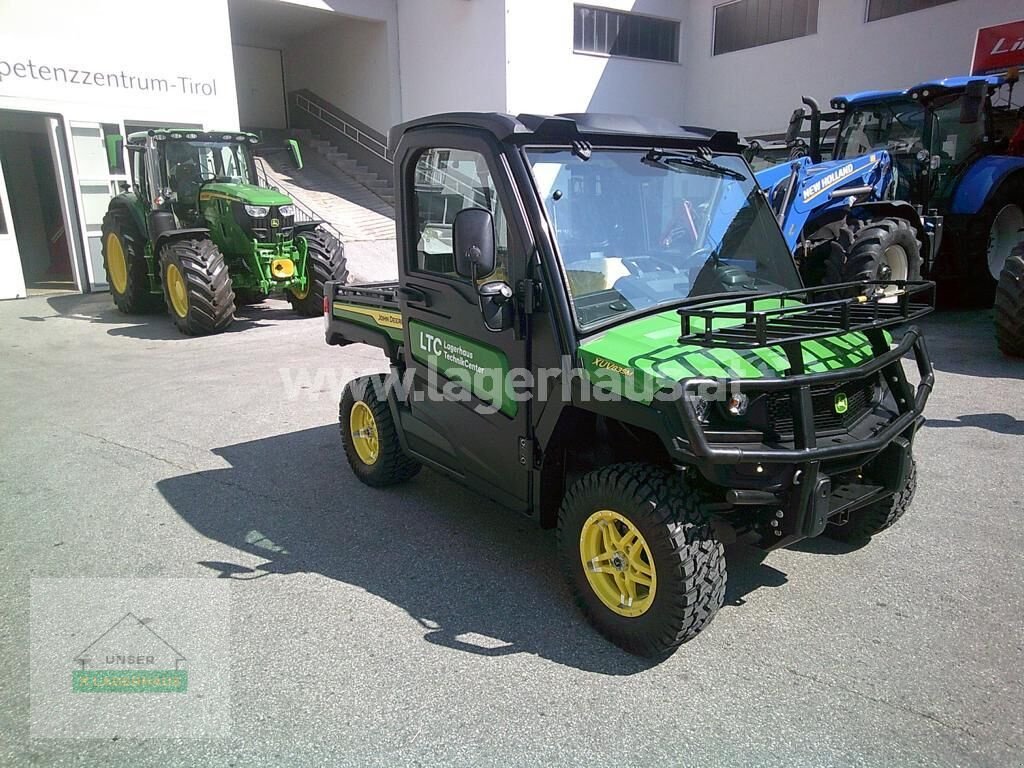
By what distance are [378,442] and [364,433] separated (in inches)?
9.5

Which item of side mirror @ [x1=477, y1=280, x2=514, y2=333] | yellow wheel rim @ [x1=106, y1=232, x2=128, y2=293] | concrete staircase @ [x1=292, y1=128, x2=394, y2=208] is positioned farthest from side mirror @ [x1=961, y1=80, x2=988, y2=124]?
concrete staircase @ [x1=292, y1=128, x2=394, y2=208]

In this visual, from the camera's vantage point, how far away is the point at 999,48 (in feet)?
40.5

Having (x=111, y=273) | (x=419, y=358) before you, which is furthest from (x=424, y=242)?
(x=111, y=273)

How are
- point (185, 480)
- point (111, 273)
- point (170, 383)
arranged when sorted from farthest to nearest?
1. point (111, 273)
2. point (170, 383)
3. point (185, 480)

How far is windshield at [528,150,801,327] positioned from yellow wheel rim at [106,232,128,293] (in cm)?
1025

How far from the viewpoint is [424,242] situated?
12.6 feet

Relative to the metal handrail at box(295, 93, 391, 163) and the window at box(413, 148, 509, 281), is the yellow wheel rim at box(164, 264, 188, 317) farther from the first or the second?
the metal handrail at box(295, 93, 391, 163)

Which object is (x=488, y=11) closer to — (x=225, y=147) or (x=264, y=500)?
(x=225, y=147)

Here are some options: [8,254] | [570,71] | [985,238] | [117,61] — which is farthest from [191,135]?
[985,238]

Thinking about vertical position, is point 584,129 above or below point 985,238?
above

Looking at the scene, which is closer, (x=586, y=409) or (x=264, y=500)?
(x=586, y=409)

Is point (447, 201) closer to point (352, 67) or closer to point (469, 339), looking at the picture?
point (469, 339)

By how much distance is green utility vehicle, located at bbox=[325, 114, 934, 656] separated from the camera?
2777mm

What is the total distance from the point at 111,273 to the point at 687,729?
1209cm
